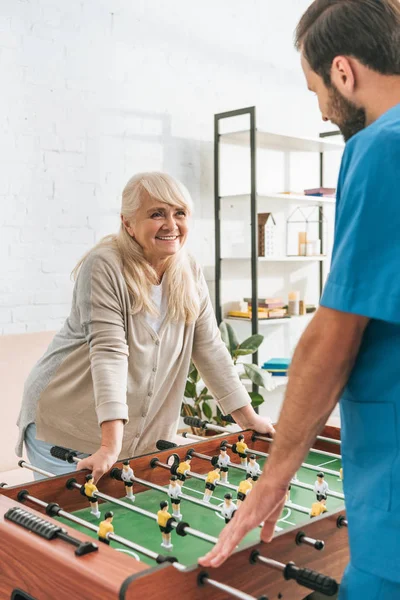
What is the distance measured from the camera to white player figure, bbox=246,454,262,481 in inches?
72.6

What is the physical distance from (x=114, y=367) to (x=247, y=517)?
88 cm

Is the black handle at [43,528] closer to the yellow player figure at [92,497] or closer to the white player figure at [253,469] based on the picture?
the yellow player figure at [92,497]

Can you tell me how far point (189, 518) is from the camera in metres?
1.60

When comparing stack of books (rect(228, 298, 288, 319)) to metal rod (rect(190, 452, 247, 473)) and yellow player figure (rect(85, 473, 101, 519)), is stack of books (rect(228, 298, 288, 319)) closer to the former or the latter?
metal rod (rect(190, 452, 247, 473))

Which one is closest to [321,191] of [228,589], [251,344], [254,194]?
[254,194]

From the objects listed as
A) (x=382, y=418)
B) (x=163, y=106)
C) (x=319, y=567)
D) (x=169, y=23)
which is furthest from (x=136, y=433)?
(x=169, y=23)

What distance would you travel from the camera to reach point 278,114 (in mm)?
5281

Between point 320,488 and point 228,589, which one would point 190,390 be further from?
point 228,589

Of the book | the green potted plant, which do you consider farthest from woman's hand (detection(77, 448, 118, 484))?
the book

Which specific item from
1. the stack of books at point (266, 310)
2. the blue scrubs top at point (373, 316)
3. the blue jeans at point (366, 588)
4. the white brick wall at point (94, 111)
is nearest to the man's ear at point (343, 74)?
the blue scrubs top at point (373, 316)

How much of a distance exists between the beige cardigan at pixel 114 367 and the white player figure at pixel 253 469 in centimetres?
34

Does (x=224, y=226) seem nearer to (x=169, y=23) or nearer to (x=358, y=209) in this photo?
(x=169, y=23)

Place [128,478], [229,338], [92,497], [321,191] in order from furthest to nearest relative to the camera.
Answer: [321,191]
[229,338]
[128,478]
[92,497]

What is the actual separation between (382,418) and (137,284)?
1201 millimetres
